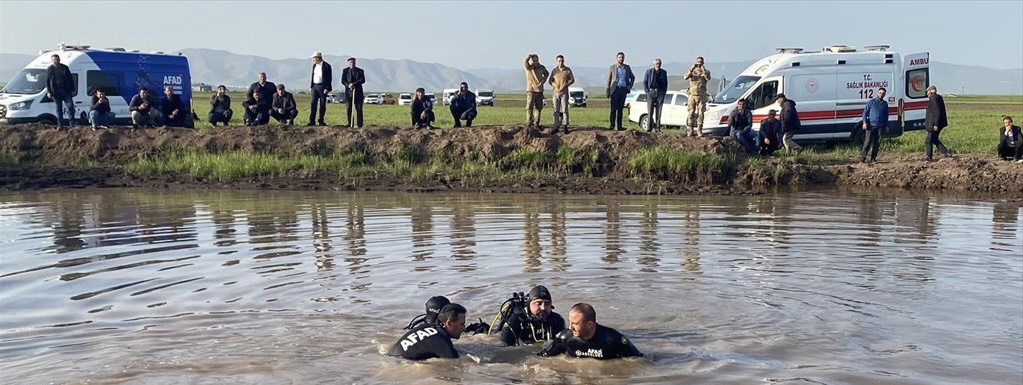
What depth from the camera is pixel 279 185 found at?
21.2 m

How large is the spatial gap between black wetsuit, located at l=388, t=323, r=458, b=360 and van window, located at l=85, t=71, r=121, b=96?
68.5ft

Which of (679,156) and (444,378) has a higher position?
(679,156)

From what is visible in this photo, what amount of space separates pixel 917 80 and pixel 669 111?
9.15m

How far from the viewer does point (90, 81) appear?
26922mm

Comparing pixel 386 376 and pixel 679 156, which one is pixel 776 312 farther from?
pixel 679 156

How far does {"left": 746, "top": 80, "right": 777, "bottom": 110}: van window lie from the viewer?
2503 centimetres

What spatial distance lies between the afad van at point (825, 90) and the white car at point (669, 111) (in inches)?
228

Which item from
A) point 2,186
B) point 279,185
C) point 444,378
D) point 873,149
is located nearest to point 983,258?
point 444,378

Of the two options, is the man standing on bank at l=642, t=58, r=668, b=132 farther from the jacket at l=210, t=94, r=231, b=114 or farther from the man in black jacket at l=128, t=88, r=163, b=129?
the man in black jacket at l=128, t=88, r=163, b=129

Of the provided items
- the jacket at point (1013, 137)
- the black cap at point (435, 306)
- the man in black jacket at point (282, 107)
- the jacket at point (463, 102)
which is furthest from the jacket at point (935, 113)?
the black cap at point (435, 306)

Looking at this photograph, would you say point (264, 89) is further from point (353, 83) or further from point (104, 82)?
point (104, 82)

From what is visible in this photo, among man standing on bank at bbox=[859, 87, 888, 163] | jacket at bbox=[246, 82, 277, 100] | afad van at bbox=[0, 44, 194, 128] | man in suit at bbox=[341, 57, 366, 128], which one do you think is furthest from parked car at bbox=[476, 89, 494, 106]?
man standing on bank at bbox=[859, 87, 888, 163]

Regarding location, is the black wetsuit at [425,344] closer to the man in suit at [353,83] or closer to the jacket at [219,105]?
the man in suit at [353,83]

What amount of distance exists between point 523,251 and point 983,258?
586 centimetres
